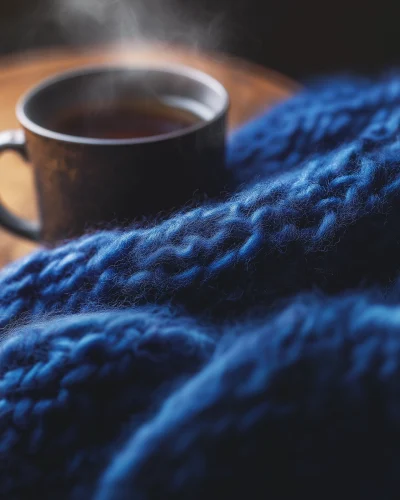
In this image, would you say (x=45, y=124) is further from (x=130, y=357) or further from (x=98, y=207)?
(x=130, y=357)

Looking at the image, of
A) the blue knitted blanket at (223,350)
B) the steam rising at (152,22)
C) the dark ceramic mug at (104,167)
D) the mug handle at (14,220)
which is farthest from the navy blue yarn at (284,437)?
the steam rising at (152,22)

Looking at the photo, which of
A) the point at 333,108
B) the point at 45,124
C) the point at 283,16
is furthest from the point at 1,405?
the point at 283,16

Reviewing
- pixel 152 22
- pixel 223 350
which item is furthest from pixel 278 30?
pixel 223 350

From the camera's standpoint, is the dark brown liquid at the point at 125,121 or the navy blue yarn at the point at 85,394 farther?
the dark brown liquid at the point at 125,121

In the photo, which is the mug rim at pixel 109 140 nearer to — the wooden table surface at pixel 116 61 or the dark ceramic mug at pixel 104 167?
the dark ceramic mug at pixel 104 167

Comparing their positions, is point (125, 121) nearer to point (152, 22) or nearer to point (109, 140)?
point (109, 140)

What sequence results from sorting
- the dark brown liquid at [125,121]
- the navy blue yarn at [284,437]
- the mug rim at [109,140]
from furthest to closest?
the dark brown liquid at [125,121]
the mug rim at [109,140]
the navy blue yarn at [284,437]
